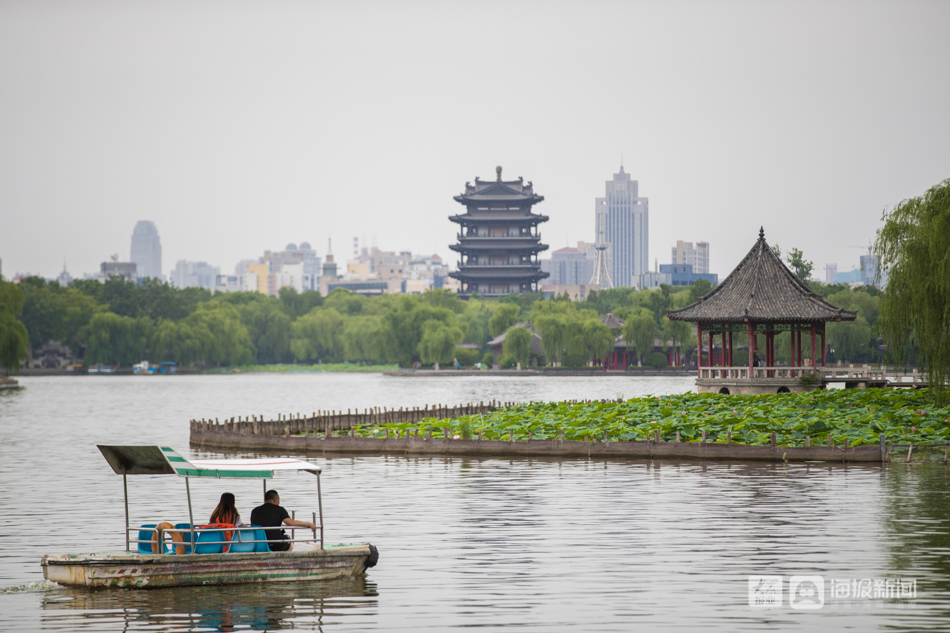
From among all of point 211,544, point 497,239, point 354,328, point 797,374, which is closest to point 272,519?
point 211,544

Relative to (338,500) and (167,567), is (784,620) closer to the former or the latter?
(167,567)

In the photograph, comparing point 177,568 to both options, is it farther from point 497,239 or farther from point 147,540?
point 497,239

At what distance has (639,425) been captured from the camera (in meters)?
31.6

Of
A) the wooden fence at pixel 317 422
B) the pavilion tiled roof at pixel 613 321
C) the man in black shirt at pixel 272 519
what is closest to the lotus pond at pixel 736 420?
the wooden fence at pixel 317 422

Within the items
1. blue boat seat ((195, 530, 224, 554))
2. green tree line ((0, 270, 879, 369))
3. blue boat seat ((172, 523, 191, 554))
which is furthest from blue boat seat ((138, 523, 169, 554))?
green tree line ((0, 270, 879, 369))

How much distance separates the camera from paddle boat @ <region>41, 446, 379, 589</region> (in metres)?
13.9

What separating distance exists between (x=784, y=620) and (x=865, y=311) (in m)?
73.1

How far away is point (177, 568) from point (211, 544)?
1.63 ft

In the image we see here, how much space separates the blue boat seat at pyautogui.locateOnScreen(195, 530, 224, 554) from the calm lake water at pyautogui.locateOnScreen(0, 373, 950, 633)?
522 mm

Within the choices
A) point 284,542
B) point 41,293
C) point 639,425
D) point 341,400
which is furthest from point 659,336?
point 284,542

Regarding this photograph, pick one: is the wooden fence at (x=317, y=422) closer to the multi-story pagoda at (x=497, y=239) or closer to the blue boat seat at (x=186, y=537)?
the blue boat seat at (x=186, y=537)

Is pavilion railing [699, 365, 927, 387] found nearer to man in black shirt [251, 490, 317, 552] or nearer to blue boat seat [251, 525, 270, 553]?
man in black shirt [251, 490, 317, 552]

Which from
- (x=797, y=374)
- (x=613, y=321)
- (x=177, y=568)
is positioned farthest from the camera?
(x=613, y=321)

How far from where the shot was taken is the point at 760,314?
1531 inches
